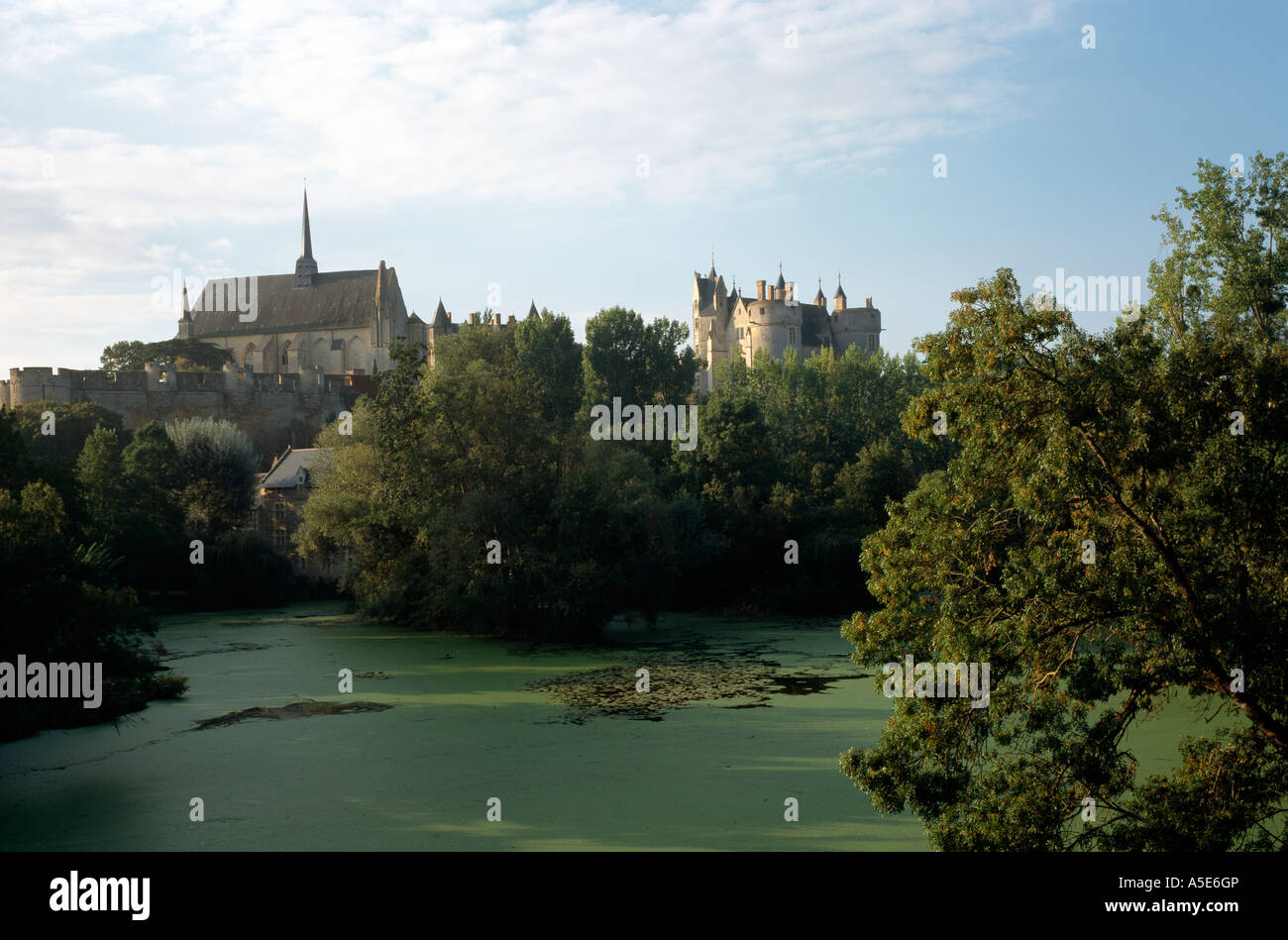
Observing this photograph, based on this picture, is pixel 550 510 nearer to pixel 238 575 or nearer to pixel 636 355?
pixel 238 575

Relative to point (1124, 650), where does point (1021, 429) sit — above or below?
above

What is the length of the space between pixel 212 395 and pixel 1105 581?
62.8 metres

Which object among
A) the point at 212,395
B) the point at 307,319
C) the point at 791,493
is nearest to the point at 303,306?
the point at 307,319

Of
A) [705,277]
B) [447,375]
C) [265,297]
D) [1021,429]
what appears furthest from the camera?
[705,277]

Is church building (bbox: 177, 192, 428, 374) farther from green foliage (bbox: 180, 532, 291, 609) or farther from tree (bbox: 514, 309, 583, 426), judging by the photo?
green foliage (bbox: 180, 532, 291, 609)

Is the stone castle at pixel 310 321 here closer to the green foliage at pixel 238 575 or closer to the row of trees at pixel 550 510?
the green foliage at pixel 238 575

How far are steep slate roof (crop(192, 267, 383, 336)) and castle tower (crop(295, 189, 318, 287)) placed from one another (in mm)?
479

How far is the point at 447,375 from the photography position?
31000 millimetres

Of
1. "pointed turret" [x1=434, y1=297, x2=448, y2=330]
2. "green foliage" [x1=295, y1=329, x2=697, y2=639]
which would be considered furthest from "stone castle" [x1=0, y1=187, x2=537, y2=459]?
"green foliage" [x1=295, y1=329, x2=697, y2=639]

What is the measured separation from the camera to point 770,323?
104625 millimetres
